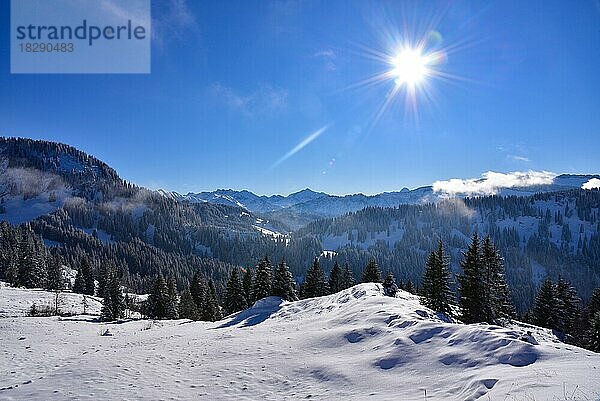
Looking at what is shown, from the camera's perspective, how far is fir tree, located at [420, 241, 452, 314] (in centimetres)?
3856

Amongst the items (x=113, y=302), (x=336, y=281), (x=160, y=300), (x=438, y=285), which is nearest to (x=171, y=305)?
(x=160, y=300)

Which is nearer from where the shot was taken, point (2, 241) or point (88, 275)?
→ point (88, 275)

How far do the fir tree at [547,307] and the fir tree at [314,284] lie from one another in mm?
31839

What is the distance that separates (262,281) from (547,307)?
42314 mm

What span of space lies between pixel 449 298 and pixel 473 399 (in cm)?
3277

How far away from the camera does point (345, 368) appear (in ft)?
50.3

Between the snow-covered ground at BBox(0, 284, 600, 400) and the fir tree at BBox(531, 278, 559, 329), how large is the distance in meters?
35.8

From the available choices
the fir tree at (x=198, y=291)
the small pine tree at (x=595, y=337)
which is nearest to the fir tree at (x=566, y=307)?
the small pine tree at (x=595, y=337)

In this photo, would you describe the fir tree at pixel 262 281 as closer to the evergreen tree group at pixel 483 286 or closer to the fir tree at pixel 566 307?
the evergreen tree group at pixel 483 286

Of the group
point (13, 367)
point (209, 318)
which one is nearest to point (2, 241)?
point (209, 318)

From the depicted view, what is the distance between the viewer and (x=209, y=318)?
197ft

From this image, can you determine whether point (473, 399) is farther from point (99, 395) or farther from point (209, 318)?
point (209, 318)

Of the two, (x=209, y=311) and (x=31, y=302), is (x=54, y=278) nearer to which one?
(x=31, y=302)

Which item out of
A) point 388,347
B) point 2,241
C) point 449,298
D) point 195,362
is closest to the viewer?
point 388,347
